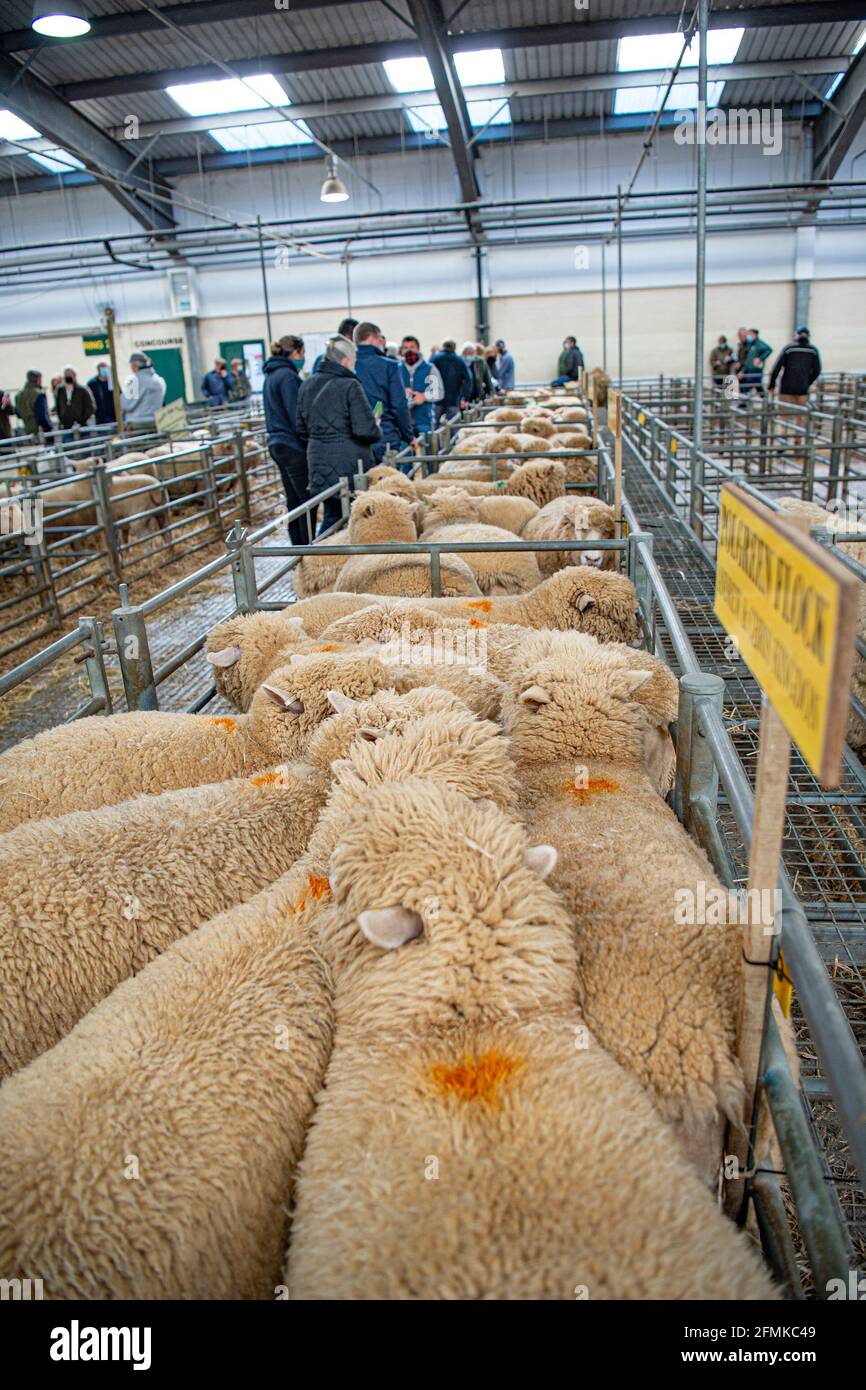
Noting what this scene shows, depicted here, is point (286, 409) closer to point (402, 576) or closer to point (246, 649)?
point (402, 576)

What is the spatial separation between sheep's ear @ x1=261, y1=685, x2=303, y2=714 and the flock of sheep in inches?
7.7

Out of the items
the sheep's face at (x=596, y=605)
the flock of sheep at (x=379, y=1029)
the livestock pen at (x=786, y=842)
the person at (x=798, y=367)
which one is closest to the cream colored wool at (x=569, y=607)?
the sheep's face at (x=596, y=605)

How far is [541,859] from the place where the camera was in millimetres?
1480

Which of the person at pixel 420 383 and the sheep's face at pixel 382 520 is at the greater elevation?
the person at pixel 420 383

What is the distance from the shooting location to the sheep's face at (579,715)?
2.39 m

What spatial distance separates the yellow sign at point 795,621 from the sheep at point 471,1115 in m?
0.56

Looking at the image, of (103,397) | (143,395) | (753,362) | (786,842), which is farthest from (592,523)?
(103,397)

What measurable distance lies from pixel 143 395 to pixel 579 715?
12.9 meters

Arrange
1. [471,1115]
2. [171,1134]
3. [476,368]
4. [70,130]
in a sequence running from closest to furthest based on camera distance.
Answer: [471,1115], [171,1134], [476,368], [70,130]

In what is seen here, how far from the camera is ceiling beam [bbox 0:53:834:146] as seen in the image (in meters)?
15.7

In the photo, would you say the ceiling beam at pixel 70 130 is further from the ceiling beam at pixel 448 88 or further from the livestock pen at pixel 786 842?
the livestock pen at pixel 786 842

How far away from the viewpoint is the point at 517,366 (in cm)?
2269

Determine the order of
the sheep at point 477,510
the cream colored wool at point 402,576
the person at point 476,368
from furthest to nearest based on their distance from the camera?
1. the person at point 476,368
2. the sheep at point 477,510
3. the cream colored wool at point 402,576
